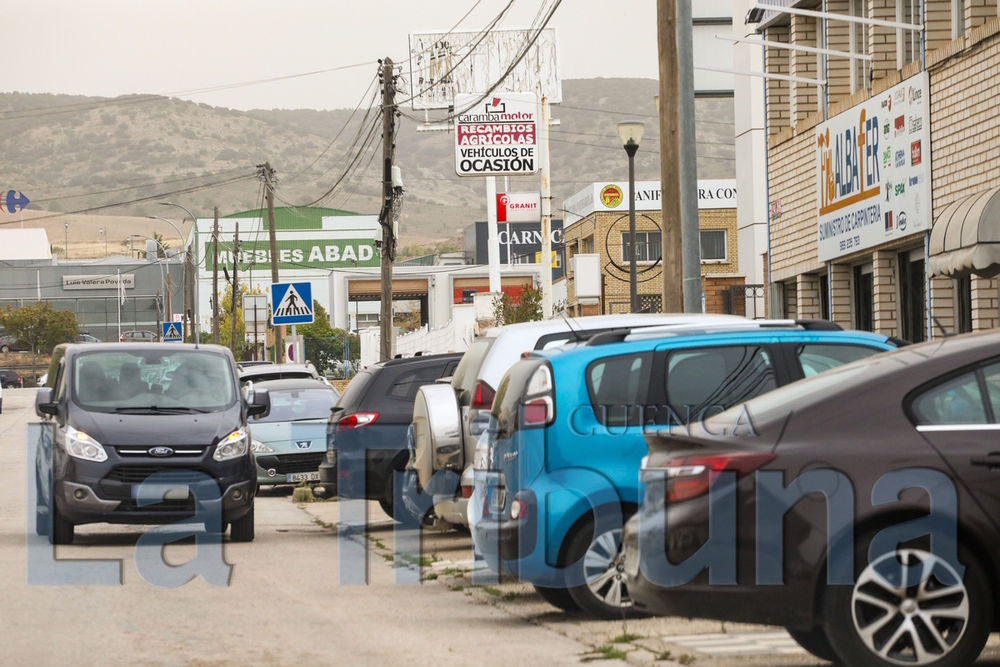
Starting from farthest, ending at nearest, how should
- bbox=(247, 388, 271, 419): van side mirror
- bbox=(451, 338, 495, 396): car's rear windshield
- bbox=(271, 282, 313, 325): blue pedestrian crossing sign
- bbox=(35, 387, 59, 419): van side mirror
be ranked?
bbox=(271, 282, 313, 325): blue pedestrian crossing sign
bbox=(247, 388, 271, 419): van side mirror
bbox=(35, 387, 59, 419): van side mirror
bbox=(451, 338, 495, 396): car's rear windshield

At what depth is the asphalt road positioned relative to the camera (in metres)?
7.48

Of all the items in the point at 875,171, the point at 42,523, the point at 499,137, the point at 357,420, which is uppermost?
the point at 499,137

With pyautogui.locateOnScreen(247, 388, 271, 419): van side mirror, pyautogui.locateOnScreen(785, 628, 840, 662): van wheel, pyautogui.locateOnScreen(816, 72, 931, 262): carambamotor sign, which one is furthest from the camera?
pyautogui.locateOnScreen(816, 72, 931, 262): carambamotor sign

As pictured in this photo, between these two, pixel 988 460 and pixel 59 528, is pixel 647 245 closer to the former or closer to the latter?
pixel 59 528

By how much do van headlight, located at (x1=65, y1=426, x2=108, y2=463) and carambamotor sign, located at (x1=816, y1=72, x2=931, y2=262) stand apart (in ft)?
33.0

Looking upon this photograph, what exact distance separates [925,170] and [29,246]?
130 metres

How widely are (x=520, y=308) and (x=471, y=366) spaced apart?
2958cm

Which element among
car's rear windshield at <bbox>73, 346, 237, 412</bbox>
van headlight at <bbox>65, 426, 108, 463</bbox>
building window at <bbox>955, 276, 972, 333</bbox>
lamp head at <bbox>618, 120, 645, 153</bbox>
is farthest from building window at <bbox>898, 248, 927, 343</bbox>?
van headlight at <bbox>65, 426, 108, 463</bbox>

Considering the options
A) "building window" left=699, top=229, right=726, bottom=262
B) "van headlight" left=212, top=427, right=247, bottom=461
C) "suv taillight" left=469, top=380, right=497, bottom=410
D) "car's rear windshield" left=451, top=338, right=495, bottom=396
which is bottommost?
"van headlight" left=212, top=427, right=247, bottom=461

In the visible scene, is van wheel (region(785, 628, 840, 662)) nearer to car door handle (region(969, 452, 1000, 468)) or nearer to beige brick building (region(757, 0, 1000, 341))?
car door handle (region(969, 452, 1000, 468))

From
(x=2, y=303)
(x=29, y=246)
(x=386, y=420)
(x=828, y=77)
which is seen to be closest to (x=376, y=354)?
(x=828, y=77)

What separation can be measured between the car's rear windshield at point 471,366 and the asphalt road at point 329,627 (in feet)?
4.73

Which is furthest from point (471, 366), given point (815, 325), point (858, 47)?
point (858, 47)

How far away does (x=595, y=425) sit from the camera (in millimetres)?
8422
